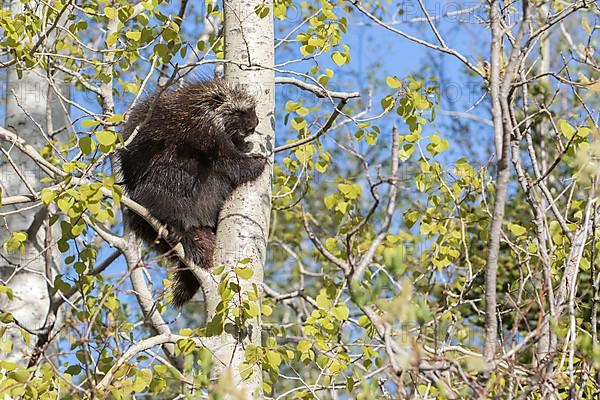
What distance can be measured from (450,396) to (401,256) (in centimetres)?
45

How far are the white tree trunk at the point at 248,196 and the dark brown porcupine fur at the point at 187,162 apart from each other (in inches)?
6.7

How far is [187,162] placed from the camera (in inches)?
193

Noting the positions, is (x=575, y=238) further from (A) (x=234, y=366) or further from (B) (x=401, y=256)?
(A) (x=234, y=366)

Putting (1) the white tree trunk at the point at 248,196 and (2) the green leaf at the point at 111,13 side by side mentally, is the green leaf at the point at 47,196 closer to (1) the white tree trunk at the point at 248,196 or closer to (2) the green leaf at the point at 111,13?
(1) the white tree trunk at the point at 248,196

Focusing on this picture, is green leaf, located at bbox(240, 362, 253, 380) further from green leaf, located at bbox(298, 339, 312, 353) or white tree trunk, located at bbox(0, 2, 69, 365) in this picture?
white tree trunk, located at bbox(0, 2, 69, 365)

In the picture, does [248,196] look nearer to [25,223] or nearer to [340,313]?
[340,313]

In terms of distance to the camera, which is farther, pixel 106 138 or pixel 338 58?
pixel 338 58

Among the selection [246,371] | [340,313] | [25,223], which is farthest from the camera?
[25,223]

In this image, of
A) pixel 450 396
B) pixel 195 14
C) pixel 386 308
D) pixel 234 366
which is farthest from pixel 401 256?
pixel 195 14

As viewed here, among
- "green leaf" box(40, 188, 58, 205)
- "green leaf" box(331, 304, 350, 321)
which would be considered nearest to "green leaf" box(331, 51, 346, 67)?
"green leaf" box(331, 304, 350, 321)

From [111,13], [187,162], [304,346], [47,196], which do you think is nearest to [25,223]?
[187,162]

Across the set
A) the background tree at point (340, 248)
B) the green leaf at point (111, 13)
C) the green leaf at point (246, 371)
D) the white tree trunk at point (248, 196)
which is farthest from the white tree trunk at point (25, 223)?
the green leaf at point (246, 371)

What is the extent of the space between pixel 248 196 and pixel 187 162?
0.88 metres

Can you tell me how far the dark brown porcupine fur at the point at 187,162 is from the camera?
4570mm
